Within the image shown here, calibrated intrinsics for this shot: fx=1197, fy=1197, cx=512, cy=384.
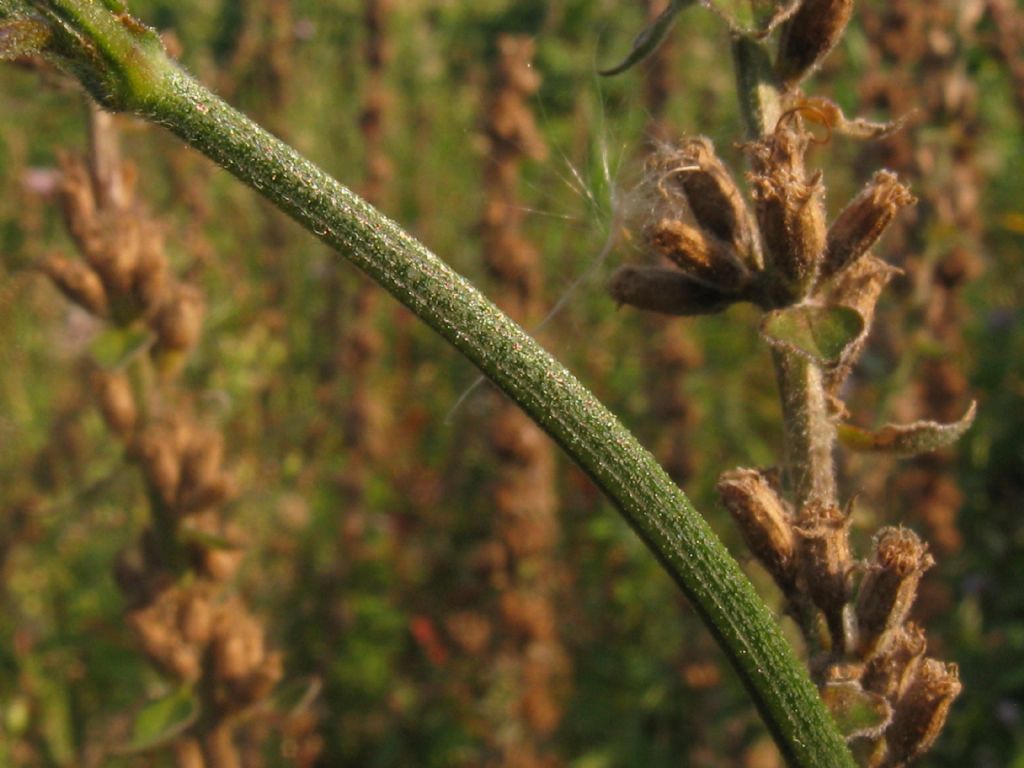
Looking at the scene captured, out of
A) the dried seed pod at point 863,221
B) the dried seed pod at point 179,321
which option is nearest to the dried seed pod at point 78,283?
the dried seed pod at point 179,321

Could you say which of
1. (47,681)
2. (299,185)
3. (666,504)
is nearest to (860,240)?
(666,504)

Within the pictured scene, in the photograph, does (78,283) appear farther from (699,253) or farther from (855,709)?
(855,709)

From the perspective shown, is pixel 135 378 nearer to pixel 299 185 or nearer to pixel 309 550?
pixel 299 185

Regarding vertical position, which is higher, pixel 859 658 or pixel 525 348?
pixel 525 348

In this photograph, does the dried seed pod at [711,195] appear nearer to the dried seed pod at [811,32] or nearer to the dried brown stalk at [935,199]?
the dried seed pod at [811,32]

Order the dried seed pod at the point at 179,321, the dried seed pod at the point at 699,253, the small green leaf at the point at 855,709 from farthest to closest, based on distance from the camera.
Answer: the dried seed pod at the point at 179,321
the dried seed pod at the point at 699,253
the small green leaf at the point at 855,709

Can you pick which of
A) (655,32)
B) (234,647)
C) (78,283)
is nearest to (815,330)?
(655,32)
